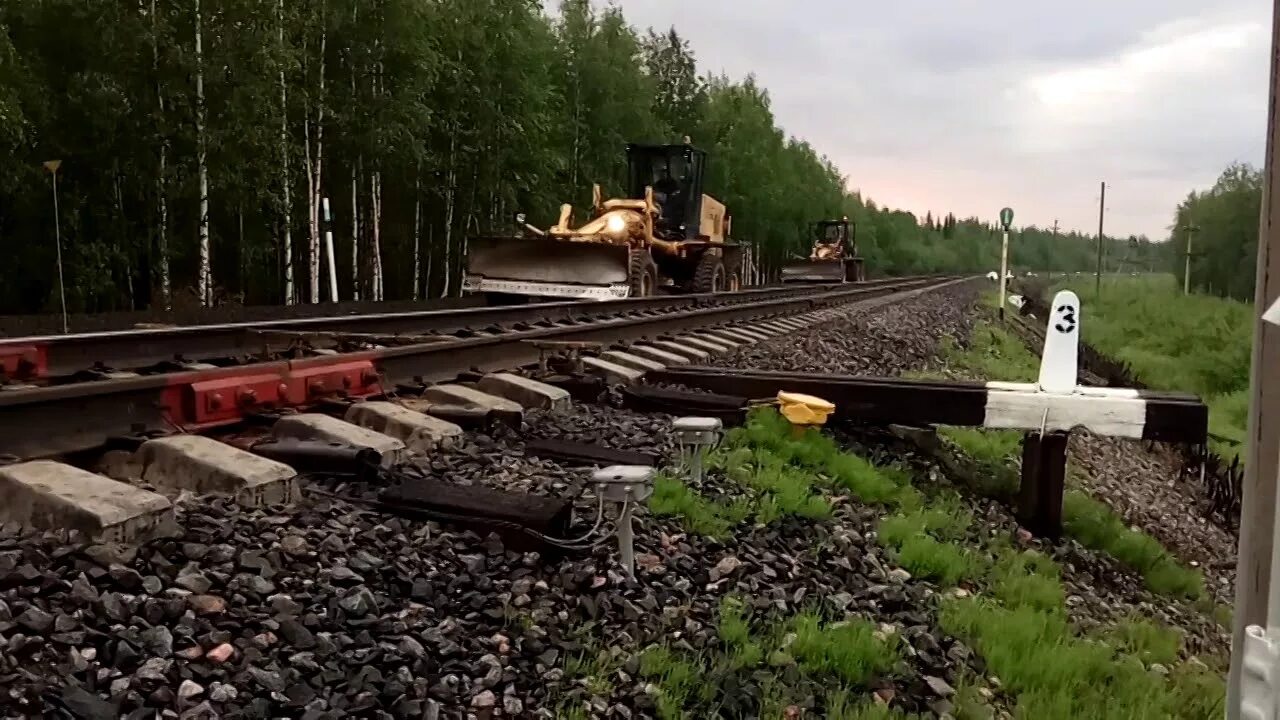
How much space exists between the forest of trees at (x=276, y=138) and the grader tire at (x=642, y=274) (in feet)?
22.2

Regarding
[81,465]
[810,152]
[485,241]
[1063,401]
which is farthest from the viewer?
[810,152]

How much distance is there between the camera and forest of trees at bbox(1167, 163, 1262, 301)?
184ft

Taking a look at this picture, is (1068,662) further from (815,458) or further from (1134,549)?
(1134,549)

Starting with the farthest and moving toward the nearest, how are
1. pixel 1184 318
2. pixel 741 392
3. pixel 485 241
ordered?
pixel 1184 318
pixel 485 241
pixel 741 392

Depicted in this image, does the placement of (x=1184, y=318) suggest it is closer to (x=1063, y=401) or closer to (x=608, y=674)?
(x=1063, y=401)

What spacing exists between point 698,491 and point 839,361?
210 inches

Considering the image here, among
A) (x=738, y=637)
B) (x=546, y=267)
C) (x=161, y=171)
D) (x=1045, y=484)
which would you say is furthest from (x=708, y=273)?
(x=738, y=637)

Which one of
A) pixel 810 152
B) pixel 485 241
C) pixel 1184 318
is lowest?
pixel 1184 318

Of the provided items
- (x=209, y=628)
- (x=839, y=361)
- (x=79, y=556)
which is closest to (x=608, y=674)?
(x=209, y=628)

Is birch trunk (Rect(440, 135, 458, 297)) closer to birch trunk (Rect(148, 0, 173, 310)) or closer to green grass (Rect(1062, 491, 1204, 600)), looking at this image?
birch trunk (Rect(148, 0, 173, 310))

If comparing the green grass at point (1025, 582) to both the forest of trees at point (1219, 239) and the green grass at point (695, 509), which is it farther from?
the forest of trees at point (1219, 239)

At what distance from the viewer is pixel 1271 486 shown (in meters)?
1.21

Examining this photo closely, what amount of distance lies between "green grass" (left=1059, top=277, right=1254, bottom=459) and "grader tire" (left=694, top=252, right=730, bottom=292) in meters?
8.05

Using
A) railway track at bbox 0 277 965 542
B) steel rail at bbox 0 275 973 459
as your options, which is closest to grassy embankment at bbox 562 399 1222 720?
railway track at bbox 0 277 965 542
